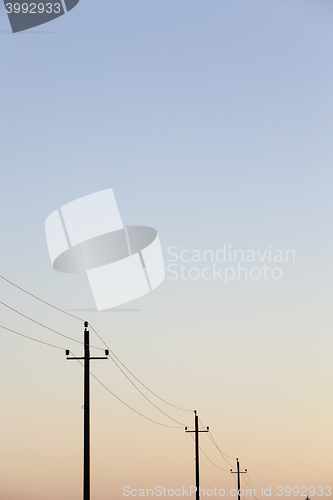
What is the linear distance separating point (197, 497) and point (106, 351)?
26.2 metres

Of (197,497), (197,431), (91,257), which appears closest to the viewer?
(91,257)

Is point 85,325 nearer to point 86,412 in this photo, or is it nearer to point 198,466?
point 86,412

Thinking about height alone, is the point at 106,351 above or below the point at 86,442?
above

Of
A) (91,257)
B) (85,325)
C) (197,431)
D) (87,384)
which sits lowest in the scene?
(197,431)

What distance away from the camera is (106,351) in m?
30.7

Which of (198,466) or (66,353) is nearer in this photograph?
(66,353)

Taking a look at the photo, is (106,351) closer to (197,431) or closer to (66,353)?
(66,353)

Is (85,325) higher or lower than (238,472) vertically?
higher

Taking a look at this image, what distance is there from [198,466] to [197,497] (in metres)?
2.23

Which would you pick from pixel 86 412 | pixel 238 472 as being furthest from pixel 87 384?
pixel 238 472

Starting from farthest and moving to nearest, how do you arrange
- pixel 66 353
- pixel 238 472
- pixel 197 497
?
pixel 238 472 → pixel 197 497 → pixel 66 353

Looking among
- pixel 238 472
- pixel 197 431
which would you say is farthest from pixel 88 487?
pixel 238 472

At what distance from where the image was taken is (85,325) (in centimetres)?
3041

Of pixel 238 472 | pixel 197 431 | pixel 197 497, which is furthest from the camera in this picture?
pixel 238 472
